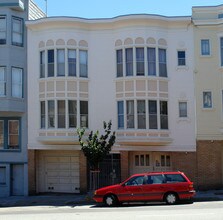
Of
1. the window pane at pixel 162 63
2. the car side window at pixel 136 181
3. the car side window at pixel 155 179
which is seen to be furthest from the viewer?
the window pane at pixel 162 63

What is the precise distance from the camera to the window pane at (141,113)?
86.8 feet

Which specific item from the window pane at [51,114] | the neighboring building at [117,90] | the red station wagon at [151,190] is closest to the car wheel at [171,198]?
the red station wagon at [151,190]

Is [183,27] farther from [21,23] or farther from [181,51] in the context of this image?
[21,23]

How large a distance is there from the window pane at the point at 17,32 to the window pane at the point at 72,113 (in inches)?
198

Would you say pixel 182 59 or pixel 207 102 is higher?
pixel 182 59

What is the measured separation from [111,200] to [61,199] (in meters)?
4.85

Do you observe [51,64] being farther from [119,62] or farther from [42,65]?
[119,62]

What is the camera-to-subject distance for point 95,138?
963 inches

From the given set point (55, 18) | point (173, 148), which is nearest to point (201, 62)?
point (173, 148)

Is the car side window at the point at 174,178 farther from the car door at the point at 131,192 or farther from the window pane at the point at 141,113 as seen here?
the window pane at the point at 141,113

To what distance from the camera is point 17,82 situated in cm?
2788

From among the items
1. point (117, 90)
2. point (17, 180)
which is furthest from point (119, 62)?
point (17, 180)

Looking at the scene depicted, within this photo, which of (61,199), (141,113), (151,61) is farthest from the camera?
(151,61)

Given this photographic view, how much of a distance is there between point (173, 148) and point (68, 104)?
676 cm
